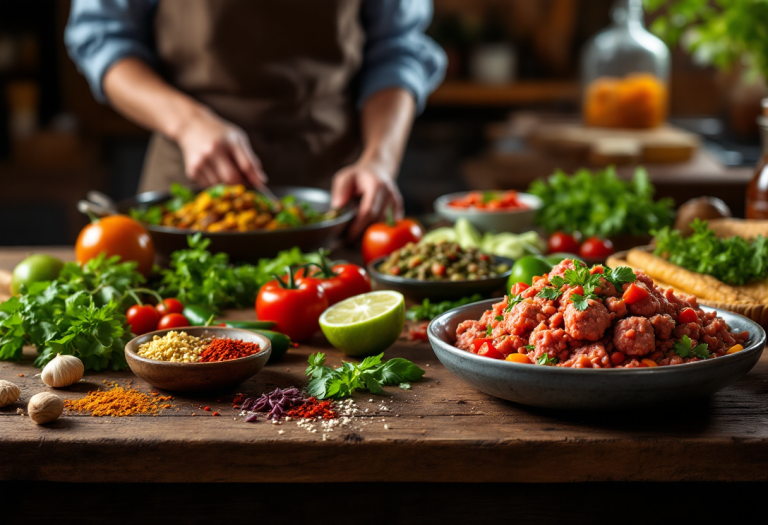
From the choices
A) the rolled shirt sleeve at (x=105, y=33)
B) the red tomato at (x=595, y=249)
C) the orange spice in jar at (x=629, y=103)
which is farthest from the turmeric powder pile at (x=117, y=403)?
the orange spice in jar at (x=629, y=103)

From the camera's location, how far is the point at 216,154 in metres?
2.43

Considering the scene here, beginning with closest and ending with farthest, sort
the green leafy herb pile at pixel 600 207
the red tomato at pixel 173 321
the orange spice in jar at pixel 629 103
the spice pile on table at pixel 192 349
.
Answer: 1. the spice pile on table at pixel 192 349
2. the red tomato at pixel 173 321
3. the green leafy herb pile at pixel 600 207
4. the orange spice in jar at pixel 629 103

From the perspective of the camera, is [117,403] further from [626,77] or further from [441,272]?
[626,77]

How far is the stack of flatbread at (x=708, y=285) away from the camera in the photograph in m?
1.57

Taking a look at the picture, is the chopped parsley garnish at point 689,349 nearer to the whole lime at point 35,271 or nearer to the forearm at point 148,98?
the whole lime at point 35,271

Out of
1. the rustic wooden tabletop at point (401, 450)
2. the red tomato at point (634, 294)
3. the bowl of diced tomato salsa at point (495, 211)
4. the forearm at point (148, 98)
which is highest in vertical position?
the forearm at point (148, 98)

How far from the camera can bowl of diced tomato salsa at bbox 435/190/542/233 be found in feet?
8.25

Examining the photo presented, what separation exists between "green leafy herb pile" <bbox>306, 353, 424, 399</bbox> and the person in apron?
119cm

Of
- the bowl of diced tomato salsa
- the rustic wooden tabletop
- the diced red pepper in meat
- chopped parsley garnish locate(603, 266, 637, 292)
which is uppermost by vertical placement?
chopped parsley garnish locate(603, 266, 637, 292)

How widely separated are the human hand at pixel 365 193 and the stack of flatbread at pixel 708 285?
2.74 feet

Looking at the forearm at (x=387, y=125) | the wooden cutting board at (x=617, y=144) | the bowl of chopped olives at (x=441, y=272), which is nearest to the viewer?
the bowl of chopped olives at (x=441, y=272)

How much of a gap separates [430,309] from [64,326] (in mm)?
752

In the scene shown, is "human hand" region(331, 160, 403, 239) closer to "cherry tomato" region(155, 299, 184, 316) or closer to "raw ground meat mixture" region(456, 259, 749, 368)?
"cherry tomato" region(155, 299, 184, 316)

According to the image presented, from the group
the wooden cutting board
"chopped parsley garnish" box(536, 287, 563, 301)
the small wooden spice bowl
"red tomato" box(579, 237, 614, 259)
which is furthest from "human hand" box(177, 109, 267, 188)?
the wooden cutting board
